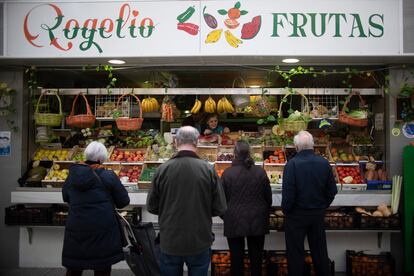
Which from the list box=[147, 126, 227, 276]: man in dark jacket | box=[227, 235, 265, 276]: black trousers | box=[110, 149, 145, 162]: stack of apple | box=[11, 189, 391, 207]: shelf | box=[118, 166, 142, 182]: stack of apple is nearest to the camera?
box=[147, 126, 227, 276]: man in dark jacket

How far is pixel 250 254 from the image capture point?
4.69 meters

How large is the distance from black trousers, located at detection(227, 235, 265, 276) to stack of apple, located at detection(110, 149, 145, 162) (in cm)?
259

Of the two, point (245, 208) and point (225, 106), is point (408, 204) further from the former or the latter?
point (225, 106)

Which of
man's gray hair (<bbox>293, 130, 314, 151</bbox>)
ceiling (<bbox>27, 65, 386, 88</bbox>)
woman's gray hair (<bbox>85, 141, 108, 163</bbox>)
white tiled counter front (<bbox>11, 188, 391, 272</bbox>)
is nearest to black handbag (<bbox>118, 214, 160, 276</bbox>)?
woman's gray hair (<bbox>85, 141, 108, 163</bbox>)

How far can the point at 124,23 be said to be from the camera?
5.56 metres

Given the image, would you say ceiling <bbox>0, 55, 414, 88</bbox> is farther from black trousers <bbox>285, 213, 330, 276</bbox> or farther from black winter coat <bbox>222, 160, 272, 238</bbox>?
black trousers <bbox>285, 213, 330, 276</bbox>

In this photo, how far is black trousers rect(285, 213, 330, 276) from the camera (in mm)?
4504

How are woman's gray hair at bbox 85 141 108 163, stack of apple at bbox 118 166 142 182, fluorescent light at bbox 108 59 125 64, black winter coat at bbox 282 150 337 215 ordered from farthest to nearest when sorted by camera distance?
stack of apple at bbox 118 166 142 182 < fluorescent light at bbox 108 59 125 64 < black winter coat at bbox 282 150 337 215 < woman's gray hair at bbox 85 141 108 163

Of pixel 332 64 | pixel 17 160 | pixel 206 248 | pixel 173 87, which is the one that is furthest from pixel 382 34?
pixel 17 160

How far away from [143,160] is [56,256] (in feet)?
6.67

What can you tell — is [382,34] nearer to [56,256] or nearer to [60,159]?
[60,159]

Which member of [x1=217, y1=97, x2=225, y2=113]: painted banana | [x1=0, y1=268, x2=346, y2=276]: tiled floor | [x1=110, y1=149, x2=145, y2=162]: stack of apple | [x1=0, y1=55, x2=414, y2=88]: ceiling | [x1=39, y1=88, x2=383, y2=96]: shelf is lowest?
[x1=0, y1=268, x2=346, y2=276]: tiled floor

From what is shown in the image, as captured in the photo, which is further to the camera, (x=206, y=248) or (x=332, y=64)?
(x=332, y=64)

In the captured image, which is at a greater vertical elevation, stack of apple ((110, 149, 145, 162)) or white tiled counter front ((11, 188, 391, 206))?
stack of apple ((110, 149, 145, 162))
